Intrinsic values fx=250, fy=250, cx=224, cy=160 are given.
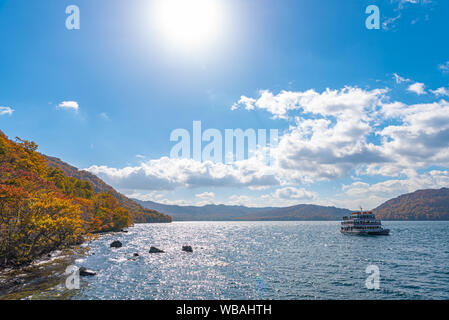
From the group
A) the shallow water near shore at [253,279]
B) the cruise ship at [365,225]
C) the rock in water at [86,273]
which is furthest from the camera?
the cruise ship at [365,225]

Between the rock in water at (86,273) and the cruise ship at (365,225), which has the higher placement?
the rock in water at (86,273)

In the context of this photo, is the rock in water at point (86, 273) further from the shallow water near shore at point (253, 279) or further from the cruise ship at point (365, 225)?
the cruise ship at point (365, 225)

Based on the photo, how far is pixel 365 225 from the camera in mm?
120688

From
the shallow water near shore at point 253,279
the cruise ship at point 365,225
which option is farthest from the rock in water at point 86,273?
the cruise ship at point 365,225

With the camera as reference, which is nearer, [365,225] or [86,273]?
[86,273]

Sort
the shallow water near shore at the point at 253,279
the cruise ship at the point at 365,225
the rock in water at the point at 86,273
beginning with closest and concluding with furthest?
1. the shallow water near shore at the point at 253,279
2. the rock in water at the point at 86,273
3. the cruise ship at the point at 365,225

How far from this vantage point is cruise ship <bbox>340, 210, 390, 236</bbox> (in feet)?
387

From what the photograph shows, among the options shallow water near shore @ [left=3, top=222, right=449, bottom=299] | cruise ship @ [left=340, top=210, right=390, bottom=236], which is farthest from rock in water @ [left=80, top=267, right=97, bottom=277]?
cruise ship @ [left=340, top=210, right=390, bottom=236]

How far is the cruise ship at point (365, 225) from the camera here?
387 feet

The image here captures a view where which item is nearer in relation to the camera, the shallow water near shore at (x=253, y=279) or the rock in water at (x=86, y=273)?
the shallow water near shore at (x=253, y=279)

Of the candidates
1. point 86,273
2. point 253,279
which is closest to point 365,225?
point 253,279

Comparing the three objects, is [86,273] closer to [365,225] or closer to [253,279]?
[253,279]
